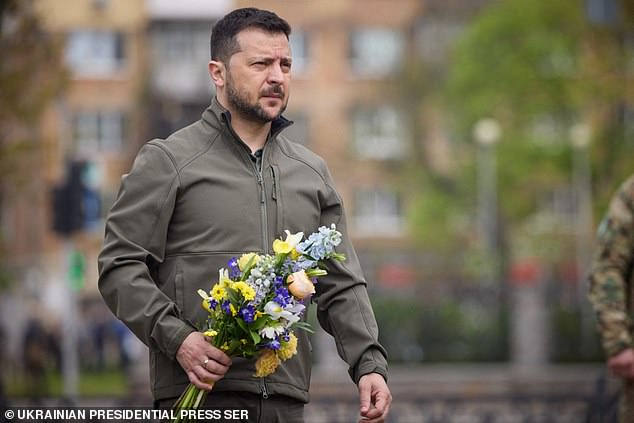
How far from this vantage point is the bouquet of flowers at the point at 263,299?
4.26 m

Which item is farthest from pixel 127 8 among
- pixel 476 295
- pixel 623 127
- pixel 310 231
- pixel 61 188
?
pixel 310 231

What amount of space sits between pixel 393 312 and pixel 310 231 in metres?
24.2

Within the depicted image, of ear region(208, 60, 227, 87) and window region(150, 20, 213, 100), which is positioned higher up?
window region(150, 20, 213, 100)

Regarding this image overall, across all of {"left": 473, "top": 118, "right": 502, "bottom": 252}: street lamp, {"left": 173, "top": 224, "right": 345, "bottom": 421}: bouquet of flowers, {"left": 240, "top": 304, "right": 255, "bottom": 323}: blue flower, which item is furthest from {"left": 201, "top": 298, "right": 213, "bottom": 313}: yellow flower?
{"left": 473, "top": 118, "right": 502, "bottom": 252}: street lamp

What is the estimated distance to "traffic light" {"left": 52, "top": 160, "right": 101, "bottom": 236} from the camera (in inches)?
829

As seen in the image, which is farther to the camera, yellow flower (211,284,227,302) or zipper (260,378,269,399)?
zipper (260,378,269,399)

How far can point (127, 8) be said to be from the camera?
59594 millimetres

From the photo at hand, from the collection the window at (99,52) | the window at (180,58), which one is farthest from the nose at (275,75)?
the window at (99,52)

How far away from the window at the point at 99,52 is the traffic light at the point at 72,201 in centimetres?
3883

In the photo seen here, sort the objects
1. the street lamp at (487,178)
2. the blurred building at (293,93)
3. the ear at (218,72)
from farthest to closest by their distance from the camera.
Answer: the blurred building at (293,93) < the street lamp at (487,178) < the ear at (218,72)

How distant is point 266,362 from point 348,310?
0.46 meters

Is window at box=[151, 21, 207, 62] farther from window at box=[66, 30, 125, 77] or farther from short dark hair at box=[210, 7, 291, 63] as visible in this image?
short dark hair at box=[210, 7, 291, 63]

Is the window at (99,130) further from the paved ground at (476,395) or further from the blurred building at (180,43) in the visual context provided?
the paved ground at (476,395)

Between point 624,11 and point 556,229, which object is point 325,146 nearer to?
point 556,229
